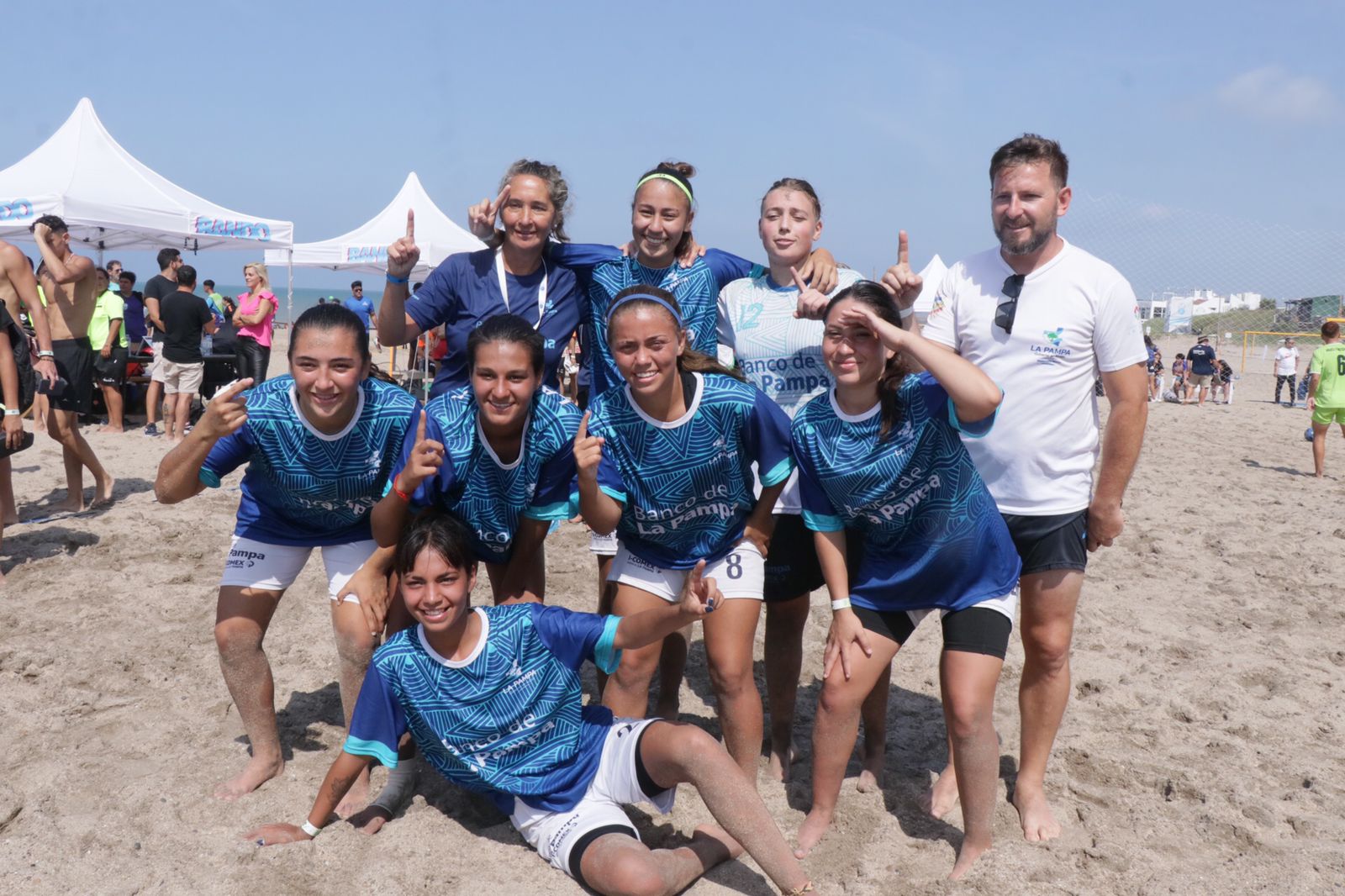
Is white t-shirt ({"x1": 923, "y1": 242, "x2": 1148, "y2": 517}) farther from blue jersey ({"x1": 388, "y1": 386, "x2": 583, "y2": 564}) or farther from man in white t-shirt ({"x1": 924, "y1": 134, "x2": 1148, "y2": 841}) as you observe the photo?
blue jersey ({"x1": 388, "y1": 386, "x2": 583, "y2": 564})

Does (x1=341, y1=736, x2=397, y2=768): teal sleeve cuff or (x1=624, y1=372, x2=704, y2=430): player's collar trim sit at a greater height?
(x1=624, y1=372, x2=704, y2=430): player's collar trim

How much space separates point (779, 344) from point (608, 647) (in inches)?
53.3

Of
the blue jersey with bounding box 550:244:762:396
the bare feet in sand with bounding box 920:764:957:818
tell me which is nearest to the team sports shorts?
the bare feet in sand with bounding box 920:764:957:818

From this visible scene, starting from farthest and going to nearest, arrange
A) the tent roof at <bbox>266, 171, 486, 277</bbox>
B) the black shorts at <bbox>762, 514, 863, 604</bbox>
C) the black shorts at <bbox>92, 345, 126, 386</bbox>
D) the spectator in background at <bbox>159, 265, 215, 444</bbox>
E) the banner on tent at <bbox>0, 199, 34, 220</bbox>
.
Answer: the tent roof at <bbox>266, 171, 486, 277</bbox> → the banner on tent at <bbox>0, 199, 34, 220</bbox> → the black shorts at <bbox>92, 345, 126, 386</bbox> → the spectator in background at <bbox>159, 265, 215, 444</bbox> → the black shorts at <bbox>762, 514, 863, 604</bbox>

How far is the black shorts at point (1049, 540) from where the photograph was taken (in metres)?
3.21

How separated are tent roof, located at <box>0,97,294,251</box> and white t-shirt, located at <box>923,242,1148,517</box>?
12766mm

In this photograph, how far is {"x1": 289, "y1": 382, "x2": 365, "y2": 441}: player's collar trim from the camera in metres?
3.28

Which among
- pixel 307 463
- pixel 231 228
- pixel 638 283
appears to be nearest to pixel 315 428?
pixel 307 463

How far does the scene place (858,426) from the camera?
3088mm

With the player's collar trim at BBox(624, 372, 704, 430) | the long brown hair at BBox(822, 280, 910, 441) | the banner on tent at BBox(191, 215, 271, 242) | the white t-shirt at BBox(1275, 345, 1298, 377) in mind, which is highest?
the banner on tent at BBox(191, 215, 271, 242)

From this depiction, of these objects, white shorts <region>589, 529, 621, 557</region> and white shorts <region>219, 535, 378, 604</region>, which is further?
white shorts <region>589, 529, 621, 557</region>

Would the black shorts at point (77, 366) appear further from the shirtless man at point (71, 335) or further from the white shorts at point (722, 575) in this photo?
the white shorts at point (722, 575)

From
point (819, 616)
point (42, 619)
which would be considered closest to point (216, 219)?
point (42, 619)

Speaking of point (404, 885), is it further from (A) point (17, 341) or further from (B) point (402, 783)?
(A) point (17, 341)
